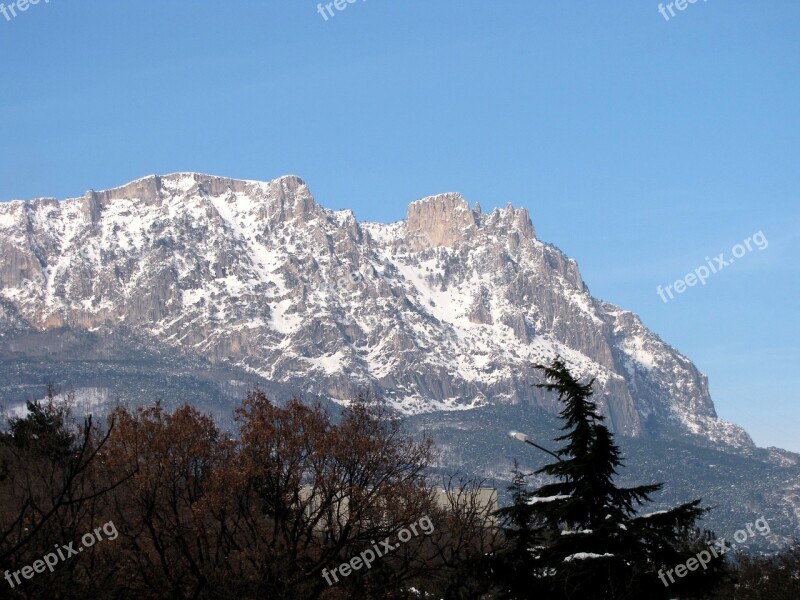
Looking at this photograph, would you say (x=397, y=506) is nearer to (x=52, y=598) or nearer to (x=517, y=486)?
(x=52, y=598)

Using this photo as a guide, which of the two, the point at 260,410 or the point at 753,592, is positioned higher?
the point at 260,410

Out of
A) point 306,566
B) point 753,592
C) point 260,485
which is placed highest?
point 260,485

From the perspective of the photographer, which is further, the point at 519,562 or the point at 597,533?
the point at 519,562

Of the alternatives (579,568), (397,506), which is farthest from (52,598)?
(397,506)

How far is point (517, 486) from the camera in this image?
8300cm

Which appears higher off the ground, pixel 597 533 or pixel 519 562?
pixel 519 562

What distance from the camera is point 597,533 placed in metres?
33.3

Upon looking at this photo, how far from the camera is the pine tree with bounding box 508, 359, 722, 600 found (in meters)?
32.3

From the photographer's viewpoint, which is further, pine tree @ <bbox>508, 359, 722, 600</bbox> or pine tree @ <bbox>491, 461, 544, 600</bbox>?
pine tree @ <bbox>491, 461, 544, 600</bbox>

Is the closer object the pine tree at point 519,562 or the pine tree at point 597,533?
the pine tree at point 597,533

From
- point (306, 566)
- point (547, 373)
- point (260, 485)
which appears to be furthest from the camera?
point (260, 485)

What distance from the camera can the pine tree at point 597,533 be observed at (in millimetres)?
32281

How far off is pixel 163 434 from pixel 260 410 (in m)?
4.08

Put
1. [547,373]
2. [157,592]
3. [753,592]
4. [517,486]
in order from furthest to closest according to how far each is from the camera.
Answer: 1. [517,486]
2. [753,592]
3. [157,592]
4. [547,373]
